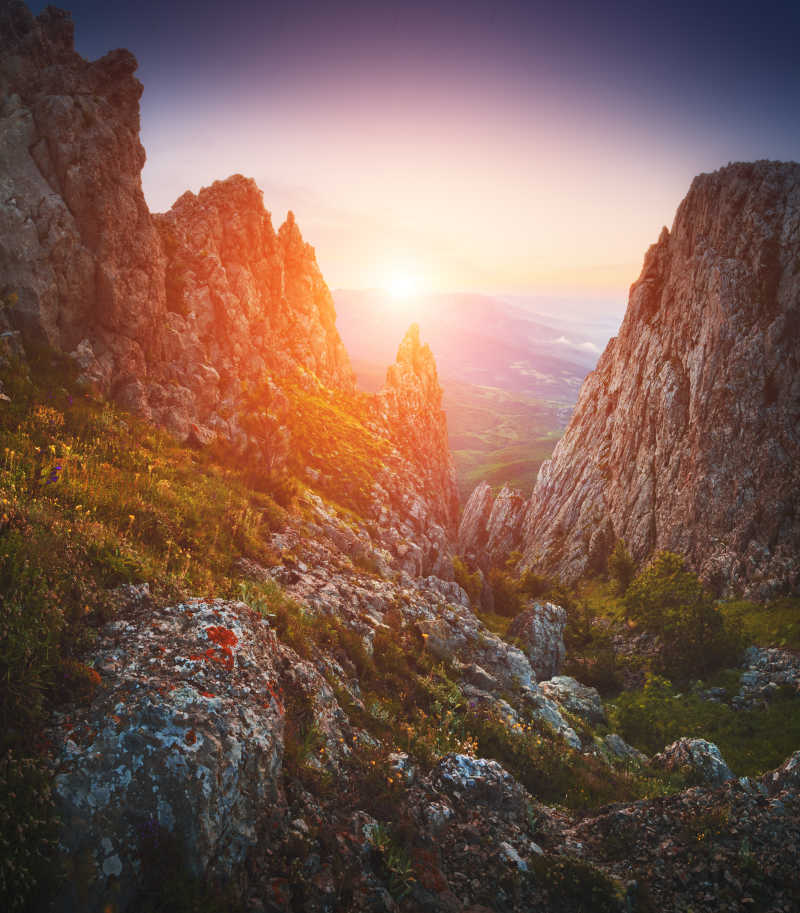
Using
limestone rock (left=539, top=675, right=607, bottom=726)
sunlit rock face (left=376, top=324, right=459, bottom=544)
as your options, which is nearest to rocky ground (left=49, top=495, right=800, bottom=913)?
limestone rock (left=539, top=675, right=607, bottom=726)

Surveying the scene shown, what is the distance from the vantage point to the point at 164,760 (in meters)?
6.67

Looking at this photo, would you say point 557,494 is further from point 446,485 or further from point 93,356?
point 93,356

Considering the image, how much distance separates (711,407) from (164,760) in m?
55.2

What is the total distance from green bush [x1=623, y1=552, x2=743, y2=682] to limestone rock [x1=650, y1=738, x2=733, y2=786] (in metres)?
12.8

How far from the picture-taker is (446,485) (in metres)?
85.1

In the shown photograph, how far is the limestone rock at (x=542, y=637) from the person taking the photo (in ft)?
105

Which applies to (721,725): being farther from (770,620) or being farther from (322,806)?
(322,806)

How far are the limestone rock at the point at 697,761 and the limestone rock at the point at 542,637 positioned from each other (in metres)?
11.6

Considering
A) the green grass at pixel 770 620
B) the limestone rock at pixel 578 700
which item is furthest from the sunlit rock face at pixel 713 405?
the limestone rock at pixel 578 700

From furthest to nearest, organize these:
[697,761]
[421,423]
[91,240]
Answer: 1. [421,423]
2. [91,240]
3. [697,761]

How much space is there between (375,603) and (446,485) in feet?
221

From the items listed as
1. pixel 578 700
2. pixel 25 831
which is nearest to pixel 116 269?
pixel 25 831

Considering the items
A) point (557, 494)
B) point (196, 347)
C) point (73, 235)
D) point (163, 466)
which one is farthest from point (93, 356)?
point (557, 494)

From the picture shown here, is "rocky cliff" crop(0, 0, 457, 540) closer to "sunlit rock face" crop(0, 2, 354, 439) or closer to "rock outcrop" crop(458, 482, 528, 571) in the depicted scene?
"sunlit rock face" crop(0, 2, 354, 439)
